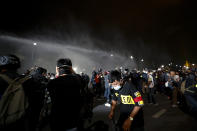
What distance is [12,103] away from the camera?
1.72 m

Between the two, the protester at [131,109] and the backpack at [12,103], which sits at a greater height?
the backpack at [12,103]

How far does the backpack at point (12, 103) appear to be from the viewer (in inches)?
65.2

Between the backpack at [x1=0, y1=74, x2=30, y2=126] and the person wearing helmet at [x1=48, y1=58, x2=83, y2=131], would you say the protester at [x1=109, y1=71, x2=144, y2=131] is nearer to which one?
the person wearing helmet at [x1=48, y1=58, x2=83, y2=131]

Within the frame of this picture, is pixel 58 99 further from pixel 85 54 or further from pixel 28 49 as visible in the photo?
pixel 85 54

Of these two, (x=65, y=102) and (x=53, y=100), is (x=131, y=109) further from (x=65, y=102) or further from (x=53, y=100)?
(x=53, y=100)

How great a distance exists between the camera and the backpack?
1655mm

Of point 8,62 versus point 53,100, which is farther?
point 53,100

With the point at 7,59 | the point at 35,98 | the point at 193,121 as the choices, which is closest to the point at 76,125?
the point at 35,98

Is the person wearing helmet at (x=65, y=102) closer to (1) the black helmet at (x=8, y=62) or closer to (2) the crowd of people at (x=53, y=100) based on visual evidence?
(2) the crowd of people at (x=53, y=100)

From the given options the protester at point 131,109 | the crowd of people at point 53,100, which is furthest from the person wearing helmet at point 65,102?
the protester at point 131,109

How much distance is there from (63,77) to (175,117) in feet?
19.5

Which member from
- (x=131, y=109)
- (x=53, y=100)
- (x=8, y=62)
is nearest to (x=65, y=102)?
Result: (x=53, y=100)

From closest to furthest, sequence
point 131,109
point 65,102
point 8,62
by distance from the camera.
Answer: point 8,62 < point 65,102 < point 131,109

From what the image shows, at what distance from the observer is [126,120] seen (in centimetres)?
264
